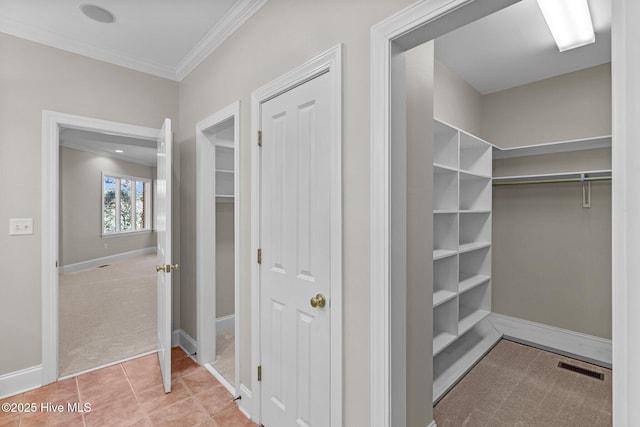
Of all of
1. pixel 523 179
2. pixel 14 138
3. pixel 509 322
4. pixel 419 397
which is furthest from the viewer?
pixel 509 322

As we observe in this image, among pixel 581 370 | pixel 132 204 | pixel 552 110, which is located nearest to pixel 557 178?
pixel 552 110

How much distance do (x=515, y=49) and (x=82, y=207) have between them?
842 centimetres

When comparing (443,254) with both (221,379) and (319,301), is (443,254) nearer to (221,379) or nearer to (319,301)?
(319,301)

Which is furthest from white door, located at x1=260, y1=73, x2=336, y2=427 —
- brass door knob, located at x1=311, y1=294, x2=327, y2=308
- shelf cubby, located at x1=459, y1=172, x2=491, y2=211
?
shelf cubby, located at x1=459, y1=172, x2=491, y2=211

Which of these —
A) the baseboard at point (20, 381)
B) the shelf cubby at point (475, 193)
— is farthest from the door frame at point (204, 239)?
the shelf cubby at point (475, 193)

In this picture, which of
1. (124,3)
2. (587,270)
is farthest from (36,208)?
(587,270)

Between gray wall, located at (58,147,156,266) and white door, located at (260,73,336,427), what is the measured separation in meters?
6.73

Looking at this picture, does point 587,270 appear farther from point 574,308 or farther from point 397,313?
point 397,313

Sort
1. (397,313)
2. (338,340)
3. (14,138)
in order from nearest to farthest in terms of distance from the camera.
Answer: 1. (397,313)
2. (338,340)
3. (14,138)

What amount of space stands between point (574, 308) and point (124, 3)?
4652mm

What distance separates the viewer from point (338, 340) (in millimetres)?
1444

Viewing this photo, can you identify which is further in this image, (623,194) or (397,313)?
(397,313)

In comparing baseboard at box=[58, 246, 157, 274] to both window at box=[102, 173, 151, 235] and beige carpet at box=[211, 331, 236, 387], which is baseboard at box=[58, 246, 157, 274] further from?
beige carpet at box=[211, 331, 236, 387]

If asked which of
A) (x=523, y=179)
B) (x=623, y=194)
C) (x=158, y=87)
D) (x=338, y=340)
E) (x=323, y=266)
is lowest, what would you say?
(x=338, y=340)
